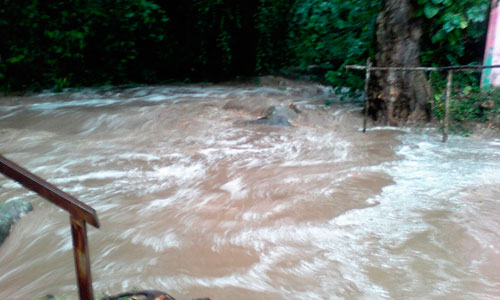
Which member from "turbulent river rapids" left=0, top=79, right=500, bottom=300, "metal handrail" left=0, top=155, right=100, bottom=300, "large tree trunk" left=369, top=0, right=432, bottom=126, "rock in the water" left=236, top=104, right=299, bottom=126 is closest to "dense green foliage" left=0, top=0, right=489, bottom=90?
"large tree trunk" left=369, top=0, right=432, bottom=126

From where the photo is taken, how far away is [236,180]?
511 cm

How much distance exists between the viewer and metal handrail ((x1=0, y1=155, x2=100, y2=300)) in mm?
1510

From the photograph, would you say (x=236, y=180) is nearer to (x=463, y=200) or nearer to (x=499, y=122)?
(x=463, y=200)

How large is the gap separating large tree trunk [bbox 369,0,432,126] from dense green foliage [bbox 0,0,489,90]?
11.5 inches

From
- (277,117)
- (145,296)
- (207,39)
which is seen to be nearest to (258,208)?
(145,296)

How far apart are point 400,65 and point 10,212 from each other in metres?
6.25

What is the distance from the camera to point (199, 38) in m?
13.6

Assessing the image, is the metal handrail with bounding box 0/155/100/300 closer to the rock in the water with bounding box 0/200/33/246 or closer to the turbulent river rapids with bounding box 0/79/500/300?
the turbulent river rapids with bounding box 0/79/500/300

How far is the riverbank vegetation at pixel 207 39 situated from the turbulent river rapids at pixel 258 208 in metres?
1.78

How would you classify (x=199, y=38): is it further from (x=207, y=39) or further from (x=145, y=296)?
(x=145, y=296)

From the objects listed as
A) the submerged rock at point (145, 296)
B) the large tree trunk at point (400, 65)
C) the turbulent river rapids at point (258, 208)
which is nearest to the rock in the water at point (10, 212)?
the turbulent river rapids at point (258, 208)

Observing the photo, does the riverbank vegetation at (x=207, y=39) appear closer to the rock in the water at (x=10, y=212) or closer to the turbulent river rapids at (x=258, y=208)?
the turbulent river rapids at (x=258, y=208)

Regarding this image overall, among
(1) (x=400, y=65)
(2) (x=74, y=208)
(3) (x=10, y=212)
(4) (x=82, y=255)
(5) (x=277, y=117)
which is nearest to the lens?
(2) (x=74, y=208)

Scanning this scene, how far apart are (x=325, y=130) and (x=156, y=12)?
296 inches
